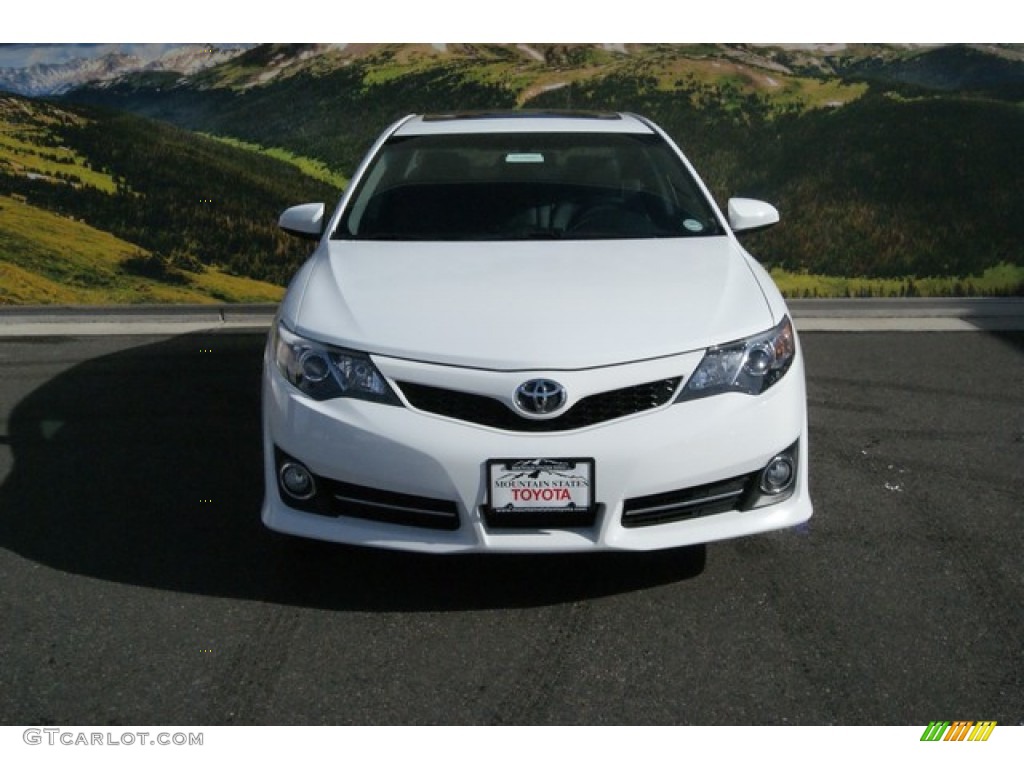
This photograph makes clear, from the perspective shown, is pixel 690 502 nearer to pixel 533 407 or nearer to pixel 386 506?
pixel 533 407

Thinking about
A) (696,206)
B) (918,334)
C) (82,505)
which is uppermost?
(696,206)

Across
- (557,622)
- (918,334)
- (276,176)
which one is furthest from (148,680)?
(276,176)

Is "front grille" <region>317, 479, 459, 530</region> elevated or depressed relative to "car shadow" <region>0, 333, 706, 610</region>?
elevated

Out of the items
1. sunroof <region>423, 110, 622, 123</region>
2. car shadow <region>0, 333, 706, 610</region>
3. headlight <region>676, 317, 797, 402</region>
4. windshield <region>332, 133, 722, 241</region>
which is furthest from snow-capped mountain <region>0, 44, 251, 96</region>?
headlight <region>676, 317, 797, 402</region>

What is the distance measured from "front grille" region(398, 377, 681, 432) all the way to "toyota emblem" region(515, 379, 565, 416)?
29 millimetres

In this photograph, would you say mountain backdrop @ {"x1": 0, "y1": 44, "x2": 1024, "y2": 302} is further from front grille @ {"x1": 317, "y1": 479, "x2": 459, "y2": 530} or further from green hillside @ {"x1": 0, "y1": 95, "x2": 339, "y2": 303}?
front grille @ {"x1": 317, "y1": 479, "x2": 459, "y2": 530}

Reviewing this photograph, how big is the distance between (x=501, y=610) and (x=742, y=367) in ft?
3.47

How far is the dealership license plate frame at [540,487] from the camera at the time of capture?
359 centimetres

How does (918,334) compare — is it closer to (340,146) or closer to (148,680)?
(340,146)

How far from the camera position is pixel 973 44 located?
29.4 ft

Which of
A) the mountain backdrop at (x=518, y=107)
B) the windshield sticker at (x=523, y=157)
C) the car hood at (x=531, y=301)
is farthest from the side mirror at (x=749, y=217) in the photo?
the mountain backdrop at (x=518, y=107)

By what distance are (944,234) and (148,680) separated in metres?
7.04

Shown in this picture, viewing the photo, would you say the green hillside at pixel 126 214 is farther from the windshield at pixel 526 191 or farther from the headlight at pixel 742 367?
the headlight at pixel 742 367

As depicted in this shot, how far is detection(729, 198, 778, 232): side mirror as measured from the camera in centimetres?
515
